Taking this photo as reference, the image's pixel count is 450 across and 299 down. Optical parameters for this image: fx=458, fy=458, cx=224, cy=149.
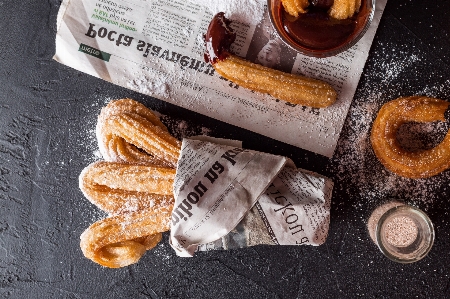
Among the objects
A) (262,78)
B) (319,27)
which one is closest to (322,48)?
(319,27)

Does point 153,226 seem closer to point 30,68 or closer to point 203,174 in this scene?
point 203,174

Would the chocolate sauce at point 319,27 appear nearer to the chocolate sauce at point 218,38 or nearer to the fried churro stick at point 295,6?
the fried churro stick at point 295,6

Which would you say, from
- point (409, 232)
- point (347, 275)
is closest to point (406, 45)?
point (409, 232)

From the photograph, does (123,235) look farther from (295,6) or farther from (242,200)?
(295,6)

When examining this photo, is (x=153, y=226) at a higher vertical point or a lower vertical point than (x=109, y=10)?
lower

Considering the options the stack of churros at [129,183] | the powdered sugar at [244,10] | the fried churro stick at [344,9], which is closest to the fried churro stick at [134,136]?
the stack of churros at [129,183]

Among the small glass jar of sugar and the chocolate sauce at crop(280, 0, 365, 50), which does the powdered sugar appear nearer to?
the chocolate sauce at crop(280, 0, 365, 50)
